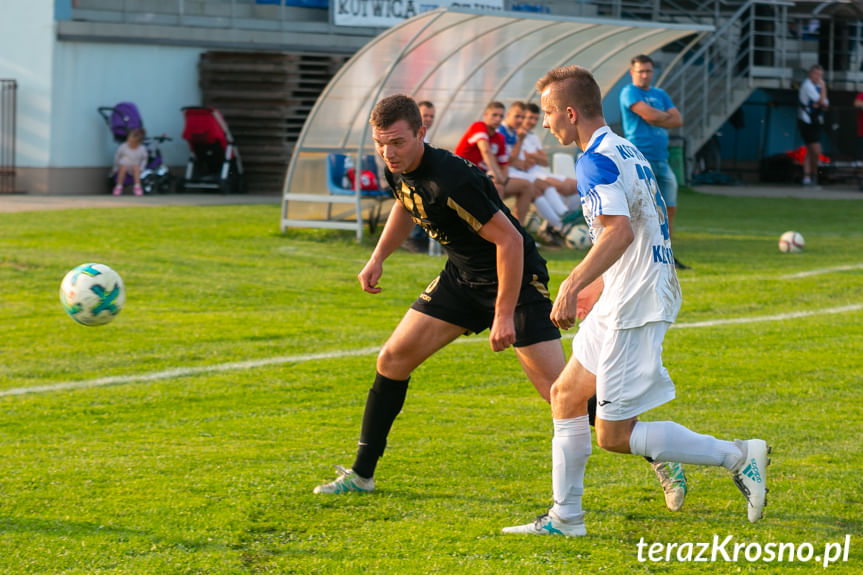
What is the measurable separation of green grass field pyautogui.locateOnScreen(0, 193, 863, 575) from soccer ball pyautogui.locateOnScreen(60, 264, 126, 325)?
1.60 ft

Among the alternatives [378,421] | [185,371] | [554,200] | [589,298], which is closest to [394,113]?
[589,298]

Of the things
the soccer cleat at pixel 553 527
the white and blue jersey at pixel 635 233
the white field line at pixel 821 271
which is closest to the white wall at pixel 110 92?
the white field line at pixel 821 271

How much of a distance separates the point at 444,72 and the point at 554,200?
3169mm

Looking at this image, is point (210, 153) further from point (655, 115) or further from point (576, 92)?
point (576, 92)

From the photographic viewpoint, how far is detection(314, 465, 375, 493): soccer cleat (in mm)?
5395

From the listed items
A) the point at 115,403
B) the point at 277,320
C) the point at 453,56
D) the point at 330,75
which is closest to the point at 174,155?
the point at 330,75

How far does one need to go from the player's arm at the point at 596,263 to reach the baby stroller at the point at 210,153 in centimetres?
1945

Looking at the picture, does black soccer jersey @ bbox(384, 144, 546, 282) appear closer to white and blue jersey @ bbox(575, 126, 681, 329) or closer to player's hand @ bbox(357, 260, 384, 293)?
player's hand @ bbox(357, 260, 384, 293)

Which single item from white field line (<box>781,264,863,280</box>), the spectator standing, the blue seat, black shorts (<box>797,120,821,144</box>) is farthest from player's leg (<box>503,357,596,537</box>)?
black shorts (<box>797,120,821,144</box>)

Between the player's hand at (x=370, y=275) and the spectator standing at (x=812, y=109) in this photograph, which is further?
the spectator standing at (x=812, y=109)

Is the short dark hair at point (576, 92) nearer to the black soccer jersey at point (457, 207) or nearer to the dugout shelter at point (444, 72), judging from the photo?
the black soccer jersey at point (457, 207)

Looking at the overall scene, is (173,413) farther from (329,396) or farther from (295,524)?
(295,524)

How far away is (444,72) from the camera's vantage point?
57.9 ft

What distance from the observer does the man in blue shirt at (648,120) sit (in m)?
12.7
